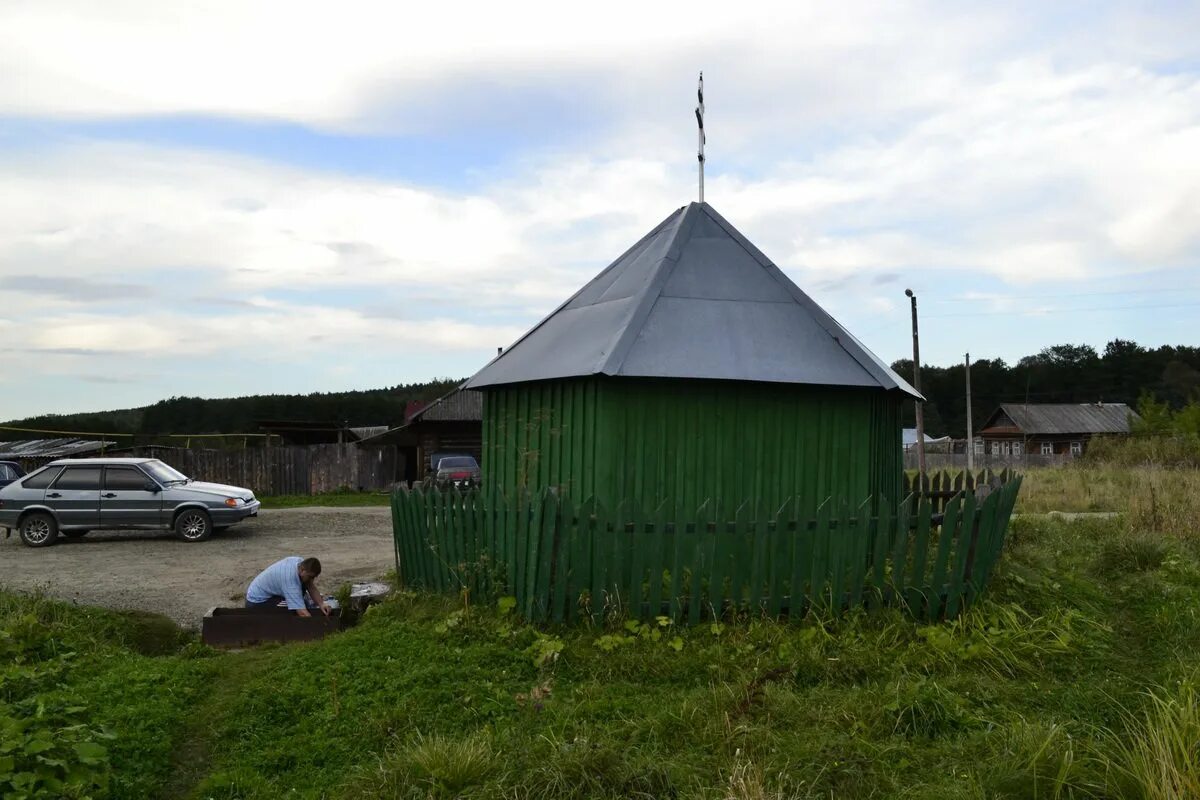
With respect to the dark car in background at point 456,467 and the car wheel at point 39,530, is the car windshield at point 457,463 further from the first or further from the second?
the car wheel at point 39,530

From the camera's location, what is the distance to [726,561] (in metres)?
7.56

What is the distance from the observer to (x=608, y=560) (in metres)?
7.53

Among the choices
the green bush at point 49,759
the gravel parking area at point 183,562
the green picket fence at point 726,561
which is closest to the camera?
the green bush at point 49,759

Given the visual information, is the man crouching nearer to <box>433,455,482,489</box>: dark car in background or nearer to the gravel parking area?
the gravel parking area

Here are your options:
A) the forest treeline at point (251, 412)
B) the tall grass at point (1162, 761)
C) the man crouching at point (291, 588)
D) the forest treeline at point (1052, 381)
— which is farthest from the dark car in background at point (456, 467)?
the forest treeline at point (1052, 381)

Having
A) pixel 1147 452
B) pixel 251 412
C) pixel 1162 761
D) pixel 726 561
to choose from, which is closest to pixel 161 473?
pixel 726 561

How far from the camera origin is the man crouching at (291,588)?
357 inches

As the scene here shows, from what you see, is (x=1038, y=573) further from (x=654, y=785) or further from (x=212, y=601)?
(x=212, y=601)

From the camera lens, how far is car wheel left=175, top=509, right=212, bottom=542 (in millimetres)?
16953

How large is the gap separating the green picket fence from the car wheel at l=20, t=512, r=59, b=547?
1235 centimetres

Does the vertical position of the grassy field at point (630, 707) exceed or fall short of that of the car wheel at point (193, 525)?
it falls short

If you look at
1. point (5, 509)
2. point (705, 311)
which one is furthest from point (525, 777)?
point (5, 509)

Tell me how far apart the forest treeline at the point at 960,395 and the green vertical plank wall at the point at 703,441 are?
5748 cm

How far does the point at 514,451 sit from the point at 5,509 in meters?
11.3
